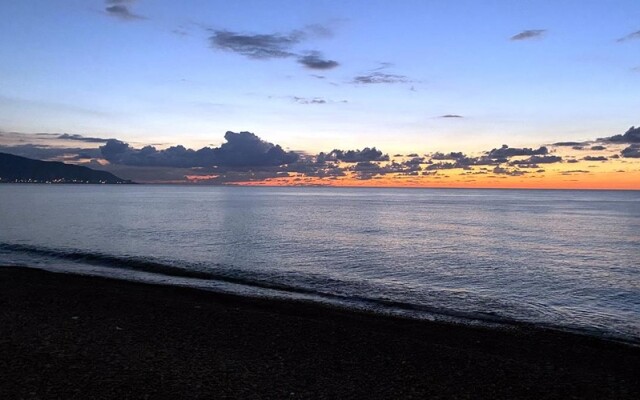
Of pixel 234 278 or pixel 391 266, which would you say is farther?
pixel 391 266

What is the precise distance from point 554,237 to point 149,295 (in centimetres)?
5025

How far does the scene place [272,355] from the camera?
42.6 feet

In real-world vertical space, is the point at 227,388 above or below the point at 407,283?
above

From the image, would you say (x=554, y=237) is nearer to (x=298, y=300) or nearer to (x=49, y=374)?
(x=298, y=300)

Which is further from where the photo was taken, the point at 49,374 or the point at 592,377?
the point at 592,377

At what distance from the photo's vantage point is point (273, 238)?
170 ft

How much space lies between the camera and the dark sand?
10.5 metres

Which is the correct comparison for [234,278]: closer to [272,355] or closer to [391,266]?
[391,266]

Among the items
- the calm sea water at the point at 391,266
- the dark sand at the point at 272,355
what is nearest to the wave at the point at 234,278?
the calm sea water at the point at 391,266

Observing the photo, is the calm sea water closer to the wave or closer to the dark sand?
the wave

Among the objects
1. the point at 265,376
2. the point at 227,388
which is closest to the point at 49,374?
the point at 227,388

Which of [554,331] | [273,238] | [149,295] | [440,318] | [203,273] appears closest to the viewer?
[554,331]

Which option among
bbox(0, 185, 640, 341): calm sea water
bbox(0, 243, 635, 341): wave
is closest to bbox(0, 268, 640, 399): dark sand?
bbox(0, 243, 635, 341): wave

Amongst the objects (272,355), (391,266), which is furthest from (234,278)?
(272,355)
